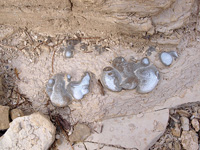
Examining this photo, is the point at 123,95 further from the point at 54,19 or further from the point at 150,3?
the point at 54,19

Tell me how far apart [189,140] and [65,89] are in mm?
1487

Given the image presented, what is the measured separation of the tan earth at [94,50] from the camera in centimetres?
207

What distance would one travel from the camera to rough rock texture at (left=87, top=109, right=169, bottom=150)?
2.10m

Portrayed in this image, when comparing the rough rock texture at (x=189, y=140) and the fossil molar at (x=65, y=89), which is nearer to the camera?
the fossil molar at (x=65, y=89)

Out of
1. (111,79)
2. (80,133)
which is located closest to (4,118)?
(80,133)

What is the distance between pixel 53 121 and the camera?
83.0 inches

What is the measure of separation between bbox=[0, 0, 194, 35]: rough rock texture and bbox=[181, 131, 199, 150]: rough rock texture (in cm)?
117

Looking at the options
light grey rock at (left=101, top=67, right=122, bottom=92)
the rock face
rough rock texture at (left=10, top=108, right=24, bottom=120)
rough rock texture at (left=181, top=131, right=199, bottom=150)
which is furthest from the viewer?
rough rock texture at (left=181, top=131, right=199, bottom=150)

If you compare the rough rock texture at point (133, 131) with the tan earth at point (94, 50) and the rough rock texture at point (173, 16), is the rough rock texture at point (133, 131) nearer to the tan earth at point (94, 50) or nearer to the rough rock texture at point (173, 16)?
the tan earth at point (94, 50)

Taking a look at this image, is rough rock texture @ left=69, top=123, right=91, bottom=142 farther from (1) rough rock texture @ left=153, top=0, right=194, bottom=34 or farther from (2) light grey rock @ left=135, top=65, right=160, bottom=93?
(1) rough rock texture @ left=153, top=0, right=194, bottom=34

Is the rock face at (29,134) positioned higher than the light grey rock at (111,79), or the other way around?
the light grey rock at (111,79)

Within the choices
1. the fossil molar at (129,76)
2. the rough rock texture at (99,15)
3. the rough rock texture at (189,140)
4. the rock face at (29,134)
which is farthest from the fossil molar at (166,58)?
the rock face at (29,134)

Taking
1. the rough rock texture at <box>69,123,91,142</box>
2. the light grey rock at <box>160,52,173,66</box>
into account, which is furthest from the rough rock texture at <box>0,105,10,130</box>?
the light grey rock at <box>160,52,173,66</box>

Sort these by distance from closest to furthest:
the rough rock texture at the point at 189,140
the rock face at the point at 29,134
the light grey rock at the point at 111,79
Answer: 1. the rock face at the point at 29,134
2. the light grey rock at the point at 111,79
3. the rough rock texture at the point at 189,140
